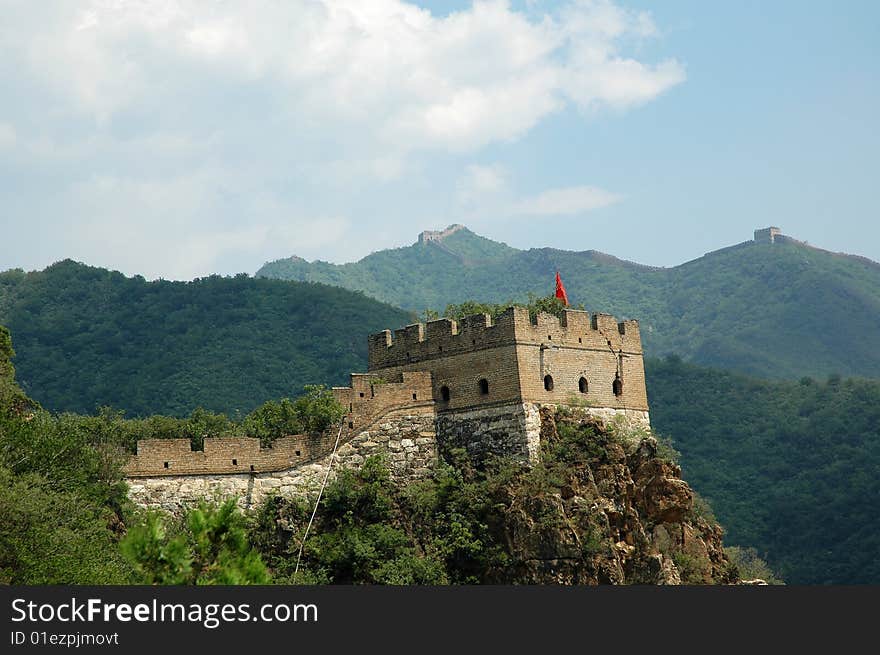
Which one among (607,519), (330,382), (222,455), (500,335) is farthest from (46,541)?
(330,382)

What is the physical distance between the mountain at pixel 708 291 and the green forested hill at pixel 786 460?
31.8 m

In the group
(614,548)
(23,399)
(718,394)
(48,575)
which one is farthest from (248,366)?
(48,575)

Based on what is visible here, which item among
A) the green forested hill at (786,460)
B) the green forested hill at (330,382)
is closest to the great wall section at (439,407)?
the green forested hill at (786,460)

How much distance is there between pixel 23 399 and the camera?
4412 cm

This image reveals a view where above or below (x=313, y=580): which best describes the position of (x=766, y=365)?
above

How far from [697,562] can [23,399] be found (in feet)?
65.6

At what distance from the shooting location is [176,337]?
9475cm

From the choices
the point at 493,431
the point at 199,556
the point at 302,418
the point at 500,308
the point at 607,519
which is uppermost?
the point at 500,308

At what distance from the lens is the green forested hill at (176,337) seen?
85.6 m

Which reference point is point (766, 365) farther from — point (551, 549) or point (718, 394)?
point (551, 549)

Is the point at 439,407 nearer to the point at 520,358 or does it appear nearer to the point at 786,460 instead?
the point at 520,358

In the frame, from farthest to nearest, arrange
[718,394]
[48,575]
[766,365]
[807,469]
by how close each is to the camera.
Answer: [766,365], [718,394], [807,469], [48,575]

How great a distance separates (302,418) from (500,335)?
620 centimetres

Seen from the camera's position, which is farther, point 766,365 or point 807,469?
point 766,365
